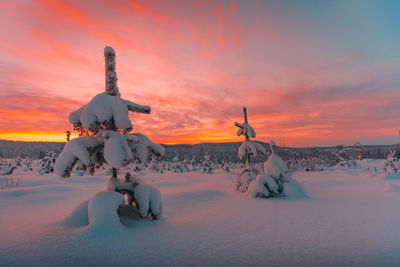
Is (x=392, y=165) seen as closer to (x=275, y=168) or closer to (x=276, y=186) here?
(x=275, y=168)

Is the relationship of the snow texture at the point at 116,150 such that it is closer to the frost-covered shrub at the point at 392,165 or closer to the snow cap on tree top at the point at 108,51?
the snow cap on tree top at the point at 108,51

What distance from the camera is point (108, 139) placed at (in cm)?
468

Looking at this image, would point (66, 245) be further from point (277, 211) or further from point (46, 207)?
point (277, 211)

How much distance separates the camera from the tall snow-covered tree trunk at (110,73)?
5.37 meters

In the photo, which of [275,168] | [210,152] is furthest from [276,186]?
[210,152]

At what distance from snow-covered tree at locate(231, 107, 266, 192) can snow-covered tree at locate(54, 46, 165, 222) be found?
6757mm

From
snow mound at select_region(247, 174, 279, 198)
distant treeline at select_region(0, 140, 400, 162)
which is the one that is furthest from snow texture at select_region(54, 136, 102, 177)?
distant treeline at select_region(0, 140, 400, 162)

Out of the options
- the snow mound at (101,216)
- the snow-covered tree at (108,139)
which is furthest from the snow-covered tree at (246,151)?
the snow mound at (101,216)

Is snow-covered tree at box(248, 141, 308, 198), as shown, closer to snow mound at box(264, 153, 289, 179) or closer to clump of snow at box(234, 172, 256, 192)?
snow mound at box(264, 153, 289, 179)

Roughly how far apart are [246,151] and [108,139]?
28.2 ft

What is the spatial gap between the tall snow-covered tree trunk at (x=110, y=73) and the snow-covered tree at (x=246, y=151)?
786 centimetres

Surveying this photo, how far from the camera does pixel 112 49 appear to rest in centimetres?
560

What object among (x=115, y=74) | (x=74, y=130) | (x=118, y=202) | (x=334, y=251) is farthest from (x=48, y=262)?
(x=334, y=251)

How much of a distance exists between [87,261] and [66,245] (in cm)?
68
